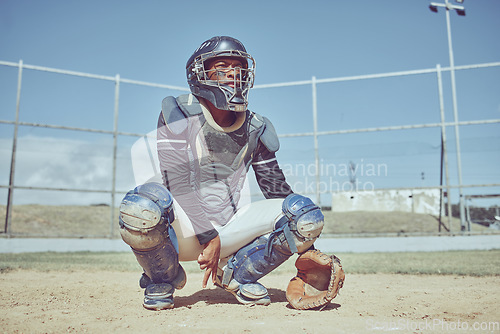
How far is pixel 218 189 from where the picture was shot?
125 inches

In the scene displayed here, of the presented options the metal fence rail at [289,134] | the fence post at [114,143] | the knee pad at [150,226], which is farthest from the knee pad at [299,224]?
the fence post at [114,143]

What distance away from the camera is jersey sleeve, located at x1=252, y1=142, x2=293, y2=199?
3.34 meters

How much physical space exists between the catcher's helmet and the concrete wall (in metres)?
7.15

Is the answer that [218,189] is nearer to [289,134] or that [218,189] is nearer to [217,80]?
[217,80]

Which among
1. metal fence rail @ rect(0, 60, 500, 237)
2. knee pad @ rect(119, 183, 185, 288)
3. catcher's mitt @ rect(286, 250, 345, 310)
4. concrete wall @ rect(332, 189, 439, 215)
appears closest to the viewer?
knee pad @ rect(119, 183, 185, 288)

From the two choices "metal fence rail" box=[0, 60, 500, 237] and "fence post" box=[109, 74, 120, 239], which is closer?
"metal fence rail" box=[0, 60, 500, 237]

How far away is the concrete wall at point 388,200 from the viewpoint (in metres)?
9.91

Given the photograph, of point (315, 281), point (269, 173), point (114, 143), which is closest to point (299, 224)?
point (315, 281)

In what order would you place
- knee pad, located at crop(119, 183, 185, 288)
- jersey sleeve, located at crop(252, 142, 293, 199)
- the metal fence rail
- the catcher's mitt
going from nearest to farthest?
knee pad, located at crop(119, 183, 185, 288)
the catcher's mitt
jersey sleeve, located at crop(252, 142, 293, 199)
the metal fence rail

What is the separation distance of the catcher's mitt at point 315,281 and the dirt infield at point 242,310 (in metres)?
0.09

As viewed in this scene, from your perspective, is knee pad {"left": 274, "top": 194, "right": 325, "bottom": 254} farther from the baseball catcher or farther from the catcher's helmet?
the catcher's helmet

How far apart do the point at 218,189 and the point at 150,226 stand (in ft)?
2.37

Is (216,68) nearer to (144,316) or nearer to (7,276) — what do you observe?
(144,316)

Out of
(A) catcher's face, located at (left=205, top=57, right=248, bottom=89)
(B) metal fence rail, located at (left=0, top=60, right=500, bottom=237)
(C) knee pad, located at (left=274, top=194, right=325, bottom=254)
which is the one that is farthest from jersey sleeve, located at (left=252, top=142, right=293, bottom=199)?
(B) metal fence rail, located at (left=0, top=60, right=500, bottom=237)
